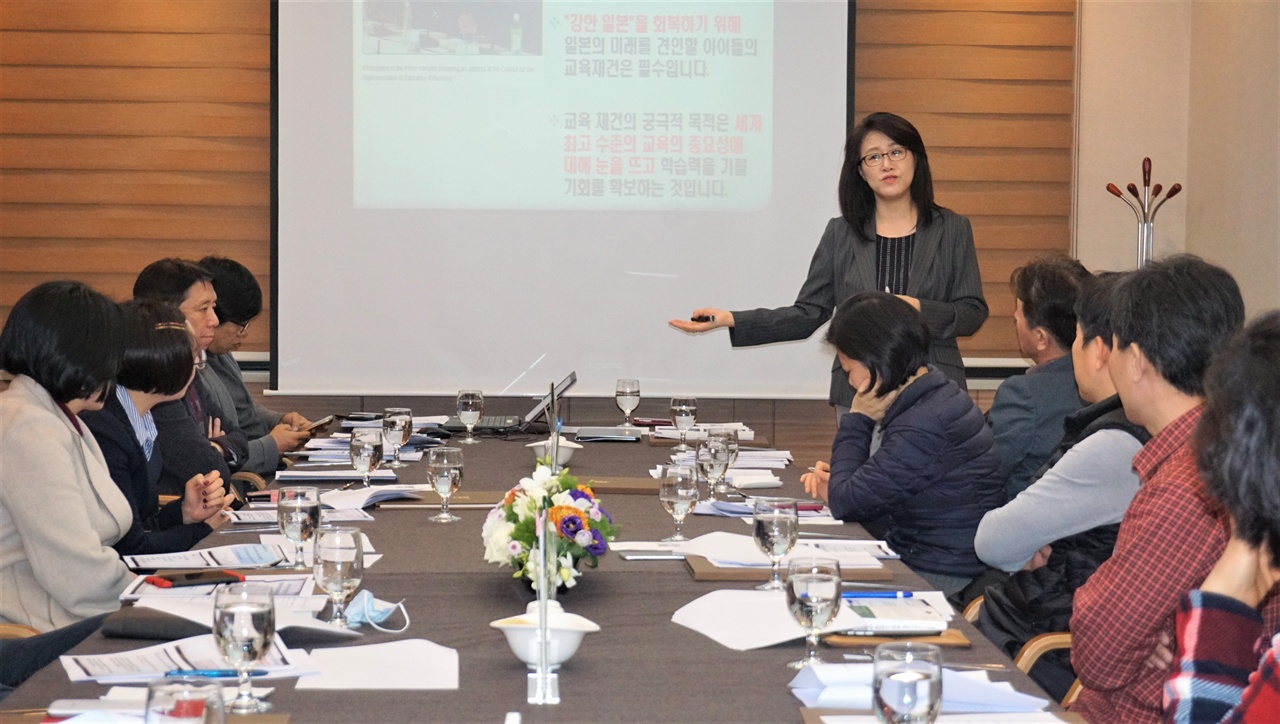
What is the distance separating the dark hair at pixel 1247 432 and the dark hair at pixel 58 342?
199cm

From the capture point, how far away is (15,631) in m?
2.12

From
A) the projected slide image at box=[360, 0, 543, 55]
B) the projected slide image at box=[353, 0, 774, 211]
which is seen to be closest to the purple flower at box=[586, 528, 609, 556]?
the projected slide image at box=[353, 0, 774, 211]

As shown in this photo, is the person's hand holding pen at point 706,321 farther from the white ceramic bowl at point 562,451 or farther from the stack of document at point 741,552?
the stack of document at point 741,552

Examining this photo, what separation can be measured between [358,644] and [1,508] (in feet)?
3.28

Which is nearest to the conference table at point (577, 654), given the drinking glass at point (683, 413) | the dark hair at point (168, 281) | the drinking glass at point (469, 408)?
the drinking glass at point (683, 413)

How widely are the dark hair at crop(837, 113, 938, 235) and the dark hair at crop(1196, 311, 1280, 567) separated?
2.87m

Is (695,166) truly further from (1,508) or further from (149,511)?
(1,508)

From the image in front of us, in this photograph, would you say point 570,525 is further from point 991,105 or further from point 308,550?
point 991,105

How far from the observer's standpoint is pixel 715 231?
216 inches

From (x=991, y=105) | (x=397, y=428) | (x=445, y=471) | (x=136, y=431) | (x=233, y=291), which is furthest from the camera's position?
(x=991, y=105)

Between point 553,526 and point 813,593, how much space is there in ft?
1.44

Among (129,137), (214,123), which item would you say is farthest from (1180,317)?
(129,137)

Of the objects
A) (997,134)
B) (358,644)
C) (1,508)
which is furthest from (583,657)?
(997,134)

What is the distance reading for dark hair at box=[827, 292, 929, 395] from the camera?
289 centimetres
